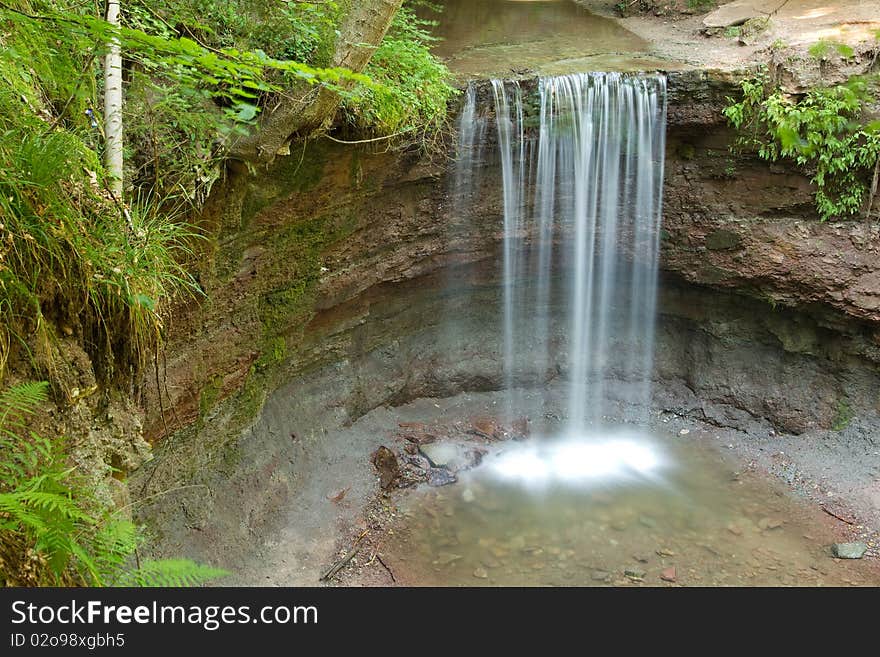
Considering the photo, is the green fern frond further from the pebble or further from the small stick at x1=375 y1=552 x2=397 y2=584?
the pebble

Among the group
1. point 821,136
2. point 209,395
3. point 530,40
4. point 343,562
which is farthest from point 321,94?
point 530,40

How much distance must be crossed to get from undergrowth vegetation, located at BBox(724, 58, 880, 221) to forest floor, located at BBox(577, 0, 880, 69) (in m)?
0.60

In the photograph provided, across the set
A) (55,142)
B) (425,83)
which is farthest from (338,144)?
(55,142)

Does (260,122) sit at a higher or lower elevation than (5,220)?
higher

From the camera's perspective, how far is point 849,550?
670 cm

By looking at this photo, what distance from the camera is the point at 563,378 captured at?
9734mm

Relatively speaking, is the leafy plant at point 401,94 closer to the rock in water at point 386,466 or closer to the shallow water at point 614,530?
the rock in water at point 386,466

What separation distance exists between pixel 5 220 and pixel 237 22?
123 inches

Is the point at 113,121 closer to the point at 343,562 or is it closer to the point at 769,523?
the point at 343,562

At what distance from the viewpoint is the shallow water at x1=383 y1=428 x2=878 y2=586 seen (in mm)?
6359

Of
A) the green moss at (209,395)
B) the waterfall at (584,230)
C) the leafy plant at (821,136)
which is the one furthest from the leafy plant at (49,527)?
the leafy plant at (821,136)

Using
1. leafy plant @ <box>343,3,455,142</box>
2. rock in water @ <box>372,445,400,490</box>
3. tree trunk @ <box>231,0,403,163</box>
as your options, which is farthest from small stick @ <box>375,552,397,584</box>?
leafy plant @ <box>343,3,455,142</box>

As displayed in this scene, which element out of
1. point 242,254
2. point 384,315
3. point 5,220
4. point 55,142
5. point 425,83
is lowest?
point 384,315
